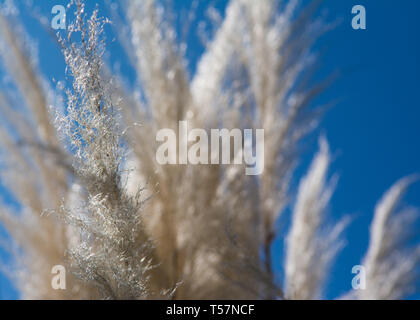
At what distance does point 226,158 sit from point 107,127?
82cm

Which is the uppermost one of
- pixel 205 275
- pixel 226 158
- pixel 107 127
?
pixel 226 158

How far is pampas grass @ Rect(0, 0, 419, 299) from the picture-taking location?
52.1 inches

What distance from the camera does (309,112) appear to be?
1712 millimetres

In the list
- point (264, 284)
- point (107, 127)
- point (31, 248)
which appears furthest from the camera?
point (31, 248)

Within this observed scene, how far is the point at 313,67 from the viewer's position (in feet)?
5.85

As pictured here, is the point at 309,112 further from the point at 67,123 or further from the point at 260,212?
the point at 67,123

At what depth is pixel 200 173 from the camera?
4.89 ft

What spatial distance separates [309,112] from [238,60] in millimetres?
291

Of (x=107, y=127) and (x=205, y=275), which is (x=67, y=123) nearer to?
(x=107, y=127)

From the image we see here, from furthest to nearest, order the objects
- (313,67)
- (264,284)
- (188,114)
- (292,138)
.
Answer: (313,67), (292,138), (188,114), (264,284)

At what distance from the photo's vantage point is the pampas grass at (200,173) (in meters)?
1.32
